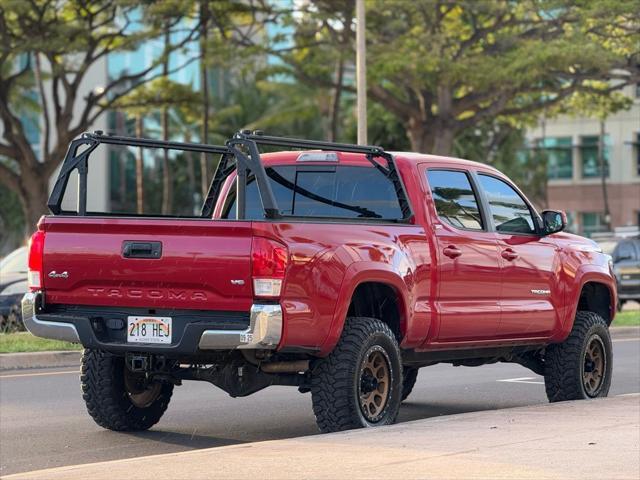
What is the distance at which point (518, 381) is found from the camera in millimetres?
14500

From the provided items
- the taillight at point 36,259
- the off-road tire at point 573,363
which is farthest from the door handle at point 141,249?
the off-road tire at point 573,363

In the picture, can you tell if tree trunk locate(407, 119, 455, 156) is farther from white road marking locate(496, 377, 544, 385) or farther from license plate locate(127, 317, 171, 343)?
license plate locate(127, 317, 171, 343)

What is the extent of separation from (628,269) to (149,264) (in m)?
25.1

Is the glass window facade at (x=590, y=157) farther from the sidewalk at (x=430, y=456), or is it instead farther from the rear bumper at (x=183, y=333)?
the rear bumper at (x=183, y=333)

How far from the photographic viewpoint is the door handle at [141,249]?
877 centimetres

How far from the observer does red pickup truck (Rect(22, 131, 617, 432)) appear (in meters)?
8.67

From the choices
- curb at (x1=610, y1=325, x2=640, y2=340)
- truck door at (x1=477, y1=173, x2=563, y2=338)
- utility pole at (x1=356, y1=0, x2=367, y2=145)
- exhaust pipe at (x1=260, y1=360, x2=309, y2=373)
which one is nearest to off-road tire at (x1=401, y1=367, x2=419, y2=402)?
truck door at (x1=477, y1=173, x2=563, y2=338)

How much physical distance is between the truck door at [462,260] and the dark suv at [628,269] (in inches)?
870

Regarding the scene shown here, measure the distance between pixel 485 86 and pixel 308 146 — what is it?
76.8ft

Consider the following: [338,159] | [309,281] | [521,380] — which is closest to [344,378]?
[309,281]

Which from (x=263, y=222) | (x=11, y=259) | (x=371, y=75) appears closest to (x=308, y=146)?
(x=263, y=222)

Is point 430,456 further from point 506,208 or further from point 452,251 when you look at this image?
point 506,208

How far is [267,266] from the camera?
8523 millimetres

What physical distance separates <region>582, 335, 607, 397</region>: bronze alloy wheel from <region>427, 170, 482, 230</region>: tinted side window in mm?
1988
